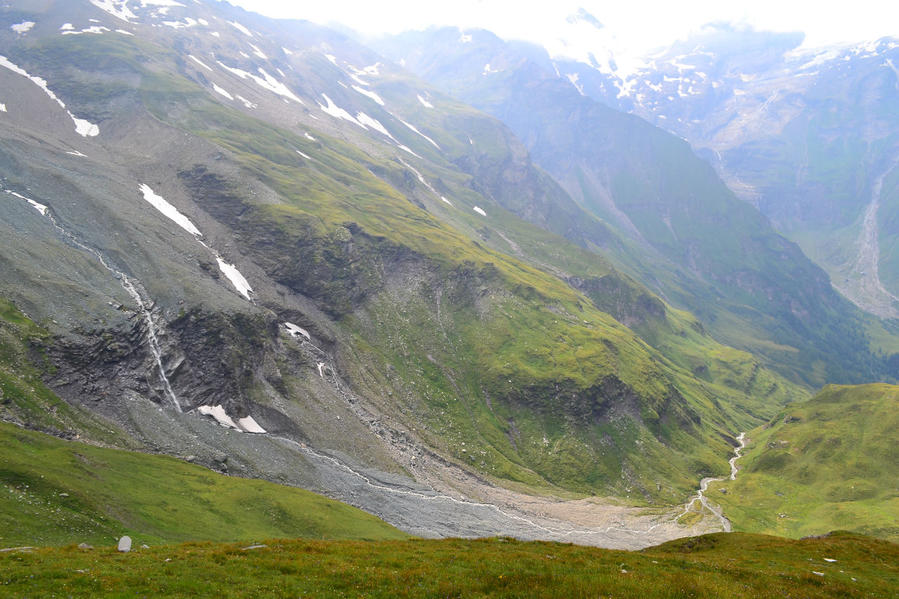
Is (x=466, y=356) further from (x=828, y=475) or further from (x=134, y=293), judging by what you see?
(x=828, y=475)

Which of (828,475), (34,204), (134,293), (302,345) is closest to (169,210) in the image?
(34,204)

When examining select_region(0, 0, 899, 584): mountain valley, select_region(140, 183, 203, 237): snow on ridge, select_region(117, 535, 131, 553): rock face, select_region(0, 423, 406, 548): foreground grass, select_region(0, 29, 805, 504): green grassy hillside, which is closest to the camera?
select_region(117, 535, 131, 553): rock face

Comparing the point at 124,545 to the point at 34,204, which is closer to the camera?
the point at 124,545

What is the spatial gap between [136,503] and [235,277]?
9565 cm

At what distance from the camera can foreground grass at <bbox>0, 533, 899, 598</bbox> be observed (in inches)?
955

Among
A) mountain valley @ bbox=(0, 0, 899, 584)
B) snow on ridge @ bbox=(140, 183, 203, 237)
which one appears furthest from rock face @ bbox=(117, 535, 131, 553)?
snow on ridge @ bbox=(140, 183, 203, 237)

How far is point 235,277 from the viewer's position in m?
144

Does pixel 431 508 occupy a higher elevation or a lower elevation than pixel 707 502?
lower

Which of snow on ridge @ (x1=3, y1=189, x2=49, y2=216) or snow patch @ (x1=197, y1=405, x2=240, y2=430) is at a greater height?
snow on ridge @ (x1=3, y1=189, x2=49, y2=216)

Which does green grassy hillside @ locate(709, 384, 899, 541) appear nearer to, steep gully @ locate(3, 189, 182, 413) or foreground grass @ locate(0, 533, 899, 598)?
foreground grass @ locate(0, 533, 899, 598)

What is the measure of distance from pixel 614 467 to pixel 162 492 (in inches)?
4780

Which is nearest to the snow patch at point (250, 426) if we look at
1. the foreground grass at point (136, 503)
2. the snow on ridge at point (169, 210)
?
the foreground grass at point (136, 503)

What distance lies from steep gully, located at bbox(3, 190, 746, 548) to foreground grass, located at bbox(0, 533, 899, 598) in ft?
197

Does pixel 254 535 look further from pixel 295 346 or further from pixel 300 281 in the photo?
pixel 300 281
